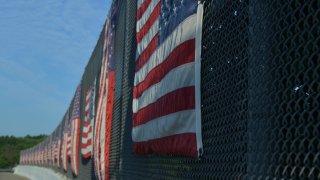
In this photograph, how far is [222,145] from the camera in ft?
11.2

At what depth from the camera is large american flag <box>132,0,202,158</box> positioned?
152 inches

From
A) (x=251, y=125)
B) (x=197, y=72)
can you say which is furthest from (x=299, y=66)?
(x=197, y=72)

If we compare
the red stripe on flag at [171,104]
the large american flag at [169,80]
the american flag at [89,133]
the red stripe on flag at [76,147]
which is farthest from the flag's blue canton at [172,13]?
the red stripe on flag at [76,147]

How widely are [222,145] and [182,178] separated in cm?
111

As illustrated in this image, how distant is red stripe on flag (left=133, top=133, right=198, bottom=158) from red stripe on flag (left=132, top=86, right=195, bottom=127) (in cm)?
20

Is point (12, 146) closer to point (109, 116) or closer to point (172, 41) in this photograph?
point (109, 116)

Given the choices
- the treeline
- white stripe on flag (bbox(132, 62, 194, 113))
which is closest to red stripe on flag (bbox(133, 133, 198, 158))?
white stripe on flag (bbox(132, 62, 194, 113))

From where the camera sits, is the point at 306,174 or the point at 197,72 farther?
the point at 197,72

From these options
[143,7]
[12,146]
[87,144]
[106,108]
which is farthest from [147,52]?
[12,146]

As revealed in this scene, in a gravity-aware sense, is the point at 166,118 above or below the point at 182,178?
above

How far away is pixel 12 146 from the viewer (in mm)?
100438

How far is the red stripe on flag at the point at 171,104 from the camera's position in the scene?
3.90 m

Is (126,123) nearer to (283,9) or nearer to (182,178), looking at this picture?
(182,178)

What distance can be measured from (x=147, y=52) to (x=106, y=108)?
4088 millimetres
